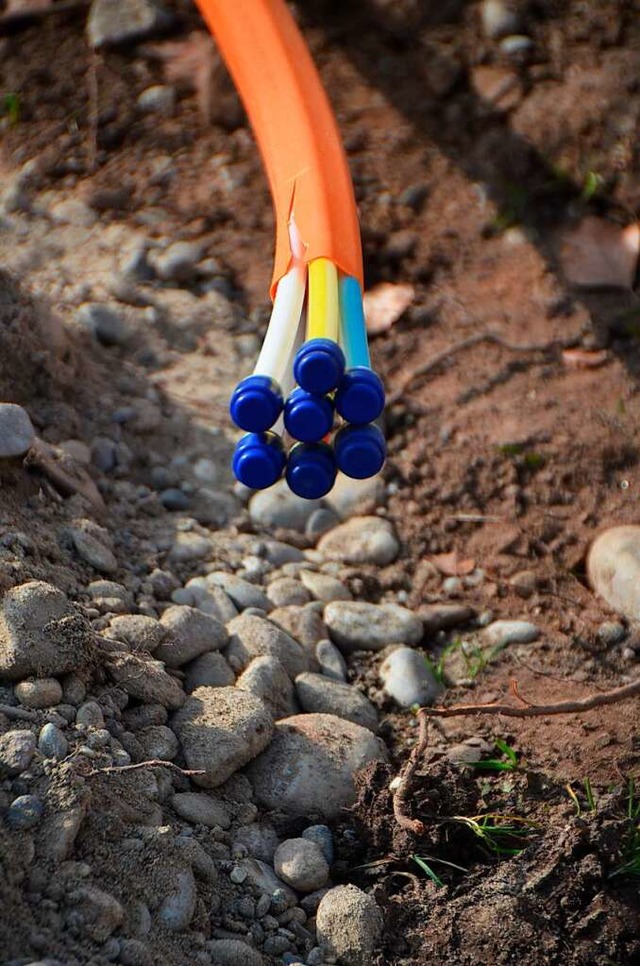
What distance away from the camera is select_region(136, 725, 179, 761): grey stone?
6.73ft

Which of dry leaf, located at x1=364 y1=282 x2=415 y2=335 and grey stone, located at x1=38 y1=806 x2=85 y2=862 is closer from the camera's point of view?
grey stone, located at x1=38 y1=806 x2=85 y2=862

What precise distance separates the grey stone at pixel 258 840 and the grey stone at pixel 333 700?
345mm

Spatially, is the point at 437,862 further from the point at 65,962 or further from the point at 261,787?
the point at 65,962

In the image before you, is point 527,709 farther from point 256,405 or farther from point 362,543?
point 256,405

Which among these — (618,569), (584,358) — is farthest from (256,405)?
(584,358)

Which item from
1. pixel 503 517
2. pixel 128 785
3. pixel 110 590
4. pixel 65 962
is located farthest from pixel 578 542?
pixel 65 962

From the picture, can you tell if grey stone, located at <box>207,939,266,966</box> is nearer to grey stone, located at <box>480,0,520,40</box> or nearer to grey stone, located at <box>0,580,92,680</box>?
grey stone, located at <box>0,580,92,680</box>

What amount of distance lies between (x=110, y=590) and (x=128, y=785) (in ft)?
1.69

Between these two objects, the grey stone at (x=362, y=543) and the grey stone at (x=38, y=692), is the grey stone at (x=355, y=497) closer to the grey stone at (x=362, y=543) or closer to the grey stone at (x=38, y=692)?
the grey stone at (x=362, y=543)

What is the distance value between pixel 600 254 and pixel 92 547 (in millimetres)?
1848

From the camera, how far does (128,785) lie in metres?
1.96

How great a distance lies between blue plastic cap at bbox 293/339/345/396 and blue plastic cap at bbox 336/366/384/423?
30 millimetres

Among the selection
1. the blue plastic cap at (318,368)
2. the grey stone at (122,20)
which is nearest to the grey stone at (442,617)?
the blue plastic cap at (318,368)

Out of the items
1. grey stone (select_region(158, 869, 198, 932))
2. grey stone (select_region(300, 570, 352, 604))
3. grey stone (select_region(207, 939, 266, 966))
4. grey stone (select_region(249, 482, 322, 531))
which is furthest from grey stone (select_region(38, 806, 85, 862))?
grey stone (select_region(249, 482, 322, 531))
